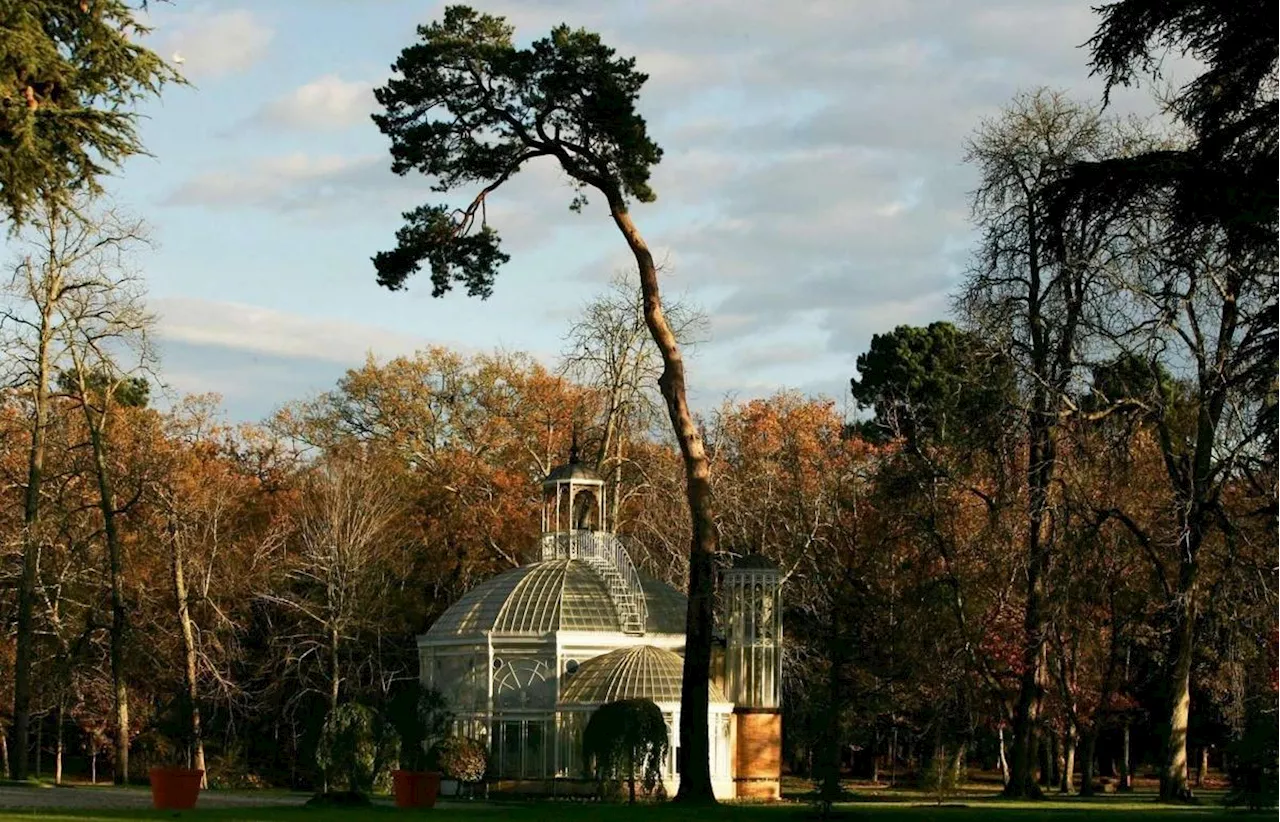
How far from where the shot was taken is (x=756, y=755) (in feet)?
138

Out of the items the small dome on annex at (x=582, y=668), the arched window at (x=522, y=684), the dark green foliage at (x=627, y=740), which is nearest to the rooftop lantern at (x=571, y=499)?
the small dome on annex at (x=582, y=668)

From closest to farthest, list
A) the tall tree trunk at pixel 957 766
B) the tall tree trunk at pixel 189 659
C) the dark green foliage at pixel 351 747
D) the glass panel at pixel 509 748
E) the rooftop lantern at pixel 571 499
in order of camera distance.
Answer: the dark green foliage at pixel 351 747 → the glass panel at pixel 509 748 → the rooftop lantern at pixel 571 499 → the tall tree trunk at pixel 189 659 → the tall tree trunk at pixel 957 766

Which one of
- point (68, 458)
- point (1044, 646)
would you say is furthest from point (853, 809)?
point (68, 458)

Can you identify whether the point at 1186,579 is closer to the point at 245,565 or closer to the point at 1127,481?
the point at 1127,481

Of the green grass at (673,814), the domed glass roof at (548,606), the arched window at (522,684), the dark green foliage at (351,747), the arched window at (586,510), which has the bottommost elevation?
the green grass at (673,814)

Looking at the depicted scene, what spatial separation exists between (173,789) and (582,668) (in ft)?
47.5

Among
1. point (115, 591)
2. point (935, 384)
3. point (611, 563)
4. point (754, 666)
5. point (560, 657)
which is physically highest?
point (935, 384)

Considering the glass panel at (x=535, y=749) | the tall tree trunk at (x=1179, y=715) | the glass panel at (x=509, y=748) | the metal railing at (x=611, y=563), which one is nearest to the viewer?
the tall tree trunk at (x=1179, y=715)

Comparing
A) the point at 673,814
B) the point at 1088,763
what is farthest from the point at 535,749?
the point at 1088,763

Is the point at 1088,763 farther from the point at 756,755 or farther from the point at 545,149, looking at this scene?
the point at 545,149

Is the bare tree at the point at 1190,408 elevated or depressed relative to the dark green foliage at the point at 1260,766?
elevated

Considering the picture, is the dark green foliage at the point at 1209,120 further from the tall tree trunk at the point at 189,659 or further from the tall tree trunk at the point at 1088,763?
the tall tree trunk at the point at 189,659

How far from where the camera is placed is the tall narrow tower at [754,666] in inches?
1655

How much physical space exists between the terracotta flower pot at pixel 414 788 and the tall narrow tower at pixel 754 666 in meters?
12.5
